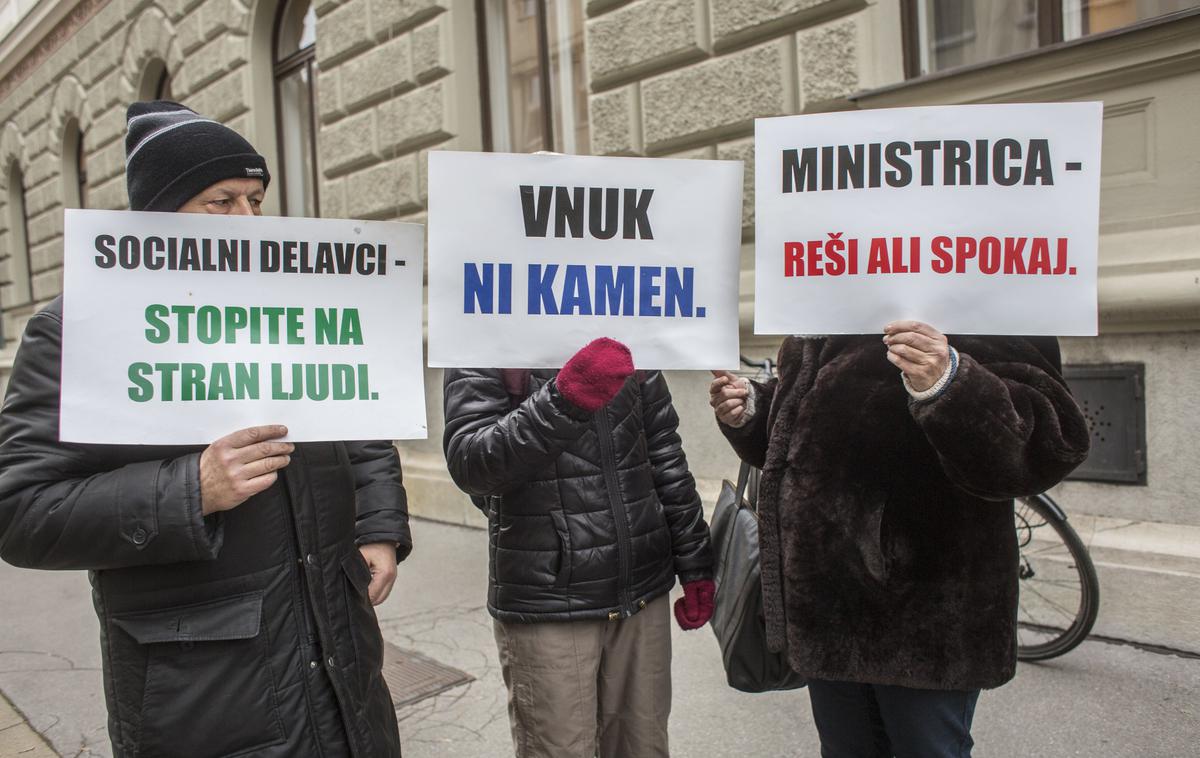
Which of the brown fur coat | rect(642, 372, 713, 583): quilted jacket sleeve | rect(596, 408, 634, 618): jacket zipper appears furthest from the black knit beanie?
the brown fur coat

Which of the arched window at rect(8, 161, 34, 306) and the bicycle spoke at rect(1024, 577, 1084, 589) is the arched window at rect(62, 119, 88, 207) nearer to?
the arched window at rect(8, 161, 34, 306)

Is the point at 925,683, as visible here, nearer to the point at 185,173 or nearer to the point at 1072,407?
the point at 1072,407

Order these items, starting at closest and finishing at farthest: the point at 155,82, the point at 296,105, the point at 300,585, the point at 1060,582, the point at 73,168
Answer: the point at 300,585
the point at 1060,582
the point at 296,105
the point at 155,82
the point at 73,168

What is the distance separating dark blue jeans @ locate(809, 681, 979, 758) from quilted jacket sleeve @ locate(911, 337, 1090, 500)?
0.44m

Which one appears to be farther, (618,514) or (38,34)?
(38,34)

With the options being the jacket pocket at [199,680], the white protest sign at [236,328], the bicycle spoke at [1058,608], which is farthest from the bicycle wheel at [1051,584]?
the jacket pocket at [199,680]

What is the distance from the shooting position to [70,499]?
145 centimetres

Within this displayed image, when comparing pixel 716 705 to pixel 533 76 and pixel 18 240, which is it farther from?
pixel 18 240

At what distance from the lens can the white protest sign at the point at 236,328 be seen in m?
1.52

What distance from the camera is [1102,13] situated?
3.85m

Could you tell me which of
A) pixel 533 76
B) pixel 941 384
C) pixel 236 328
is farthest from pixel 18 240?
pixel 941 384

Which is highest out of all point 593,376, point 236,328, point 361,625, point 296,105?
point 296,105

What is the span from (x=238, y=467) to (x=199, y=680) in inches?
14.7

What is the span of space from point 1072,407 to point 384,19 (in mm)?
6565
